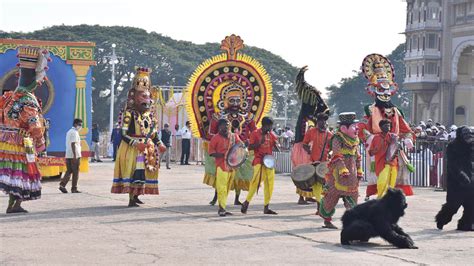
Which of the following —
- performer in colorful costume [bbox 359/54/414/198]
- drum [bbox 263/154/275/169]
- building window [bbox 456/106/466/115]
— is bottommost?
drum [bbox 263/154/275/169]

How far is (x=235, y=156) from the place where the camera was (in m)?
16.1

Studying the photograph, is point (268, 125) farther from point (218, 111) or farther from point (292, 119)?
point (292, 119)

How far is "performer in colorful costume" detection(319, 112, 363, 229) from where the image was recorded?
1417 centimetres

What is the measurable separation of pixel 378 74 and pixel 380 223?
587 cm

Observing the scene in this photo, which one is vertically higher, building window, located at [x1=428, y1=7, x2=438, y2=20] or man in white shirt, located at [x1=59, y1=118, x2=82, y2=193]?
building window, located at [x1=428, y1=7, x2=438, y2=20]

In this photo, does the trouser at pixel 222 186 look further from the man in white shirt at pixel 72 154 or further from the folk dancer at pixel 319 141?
the man in white shirt at pixel 72 154

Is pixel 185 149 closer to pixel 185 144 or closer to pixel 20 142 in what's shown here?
pixel 185 144

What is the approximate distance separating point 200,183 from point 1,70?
17.5 ft

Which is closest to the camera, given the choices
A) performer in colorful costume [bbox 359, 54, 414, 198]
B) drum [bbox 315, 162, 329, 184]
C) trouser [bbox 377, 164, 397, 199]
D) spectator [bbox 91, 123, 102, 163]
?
drum [bbox 315, 162, 329, 184]

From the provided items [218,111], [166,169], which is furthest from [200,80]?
[166,169]

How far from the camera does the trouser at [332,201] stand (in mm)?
14102

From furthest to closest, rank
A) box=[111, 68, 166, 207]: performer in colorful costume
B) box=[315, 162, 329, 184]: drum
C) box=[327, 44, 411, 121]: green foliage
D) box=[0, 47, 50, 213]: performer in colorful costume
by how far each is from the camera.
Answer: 1. box=[327, 44, 411, 121]: green foliage
2. box=[111, 68, 166, 207]: performer in colorful costume
3. box=[315, 162, 329, 184]: drum
4. box=[0, 47, 50, 213]: performer in colorful costume

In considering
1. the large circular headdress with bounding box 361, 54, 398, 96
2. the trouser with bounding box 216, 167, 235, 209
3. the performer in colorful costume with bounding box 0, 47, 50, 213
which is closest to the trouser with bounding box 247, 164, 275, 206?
the trouser with bounding box 216, 167, 235, 209

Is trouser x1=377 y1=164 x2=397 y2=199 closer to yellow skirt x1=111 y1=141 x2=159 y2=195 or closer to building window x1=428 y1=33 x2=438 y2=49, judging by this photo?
yellow skirt x1=111 y1=141 x2=159 y2=195
